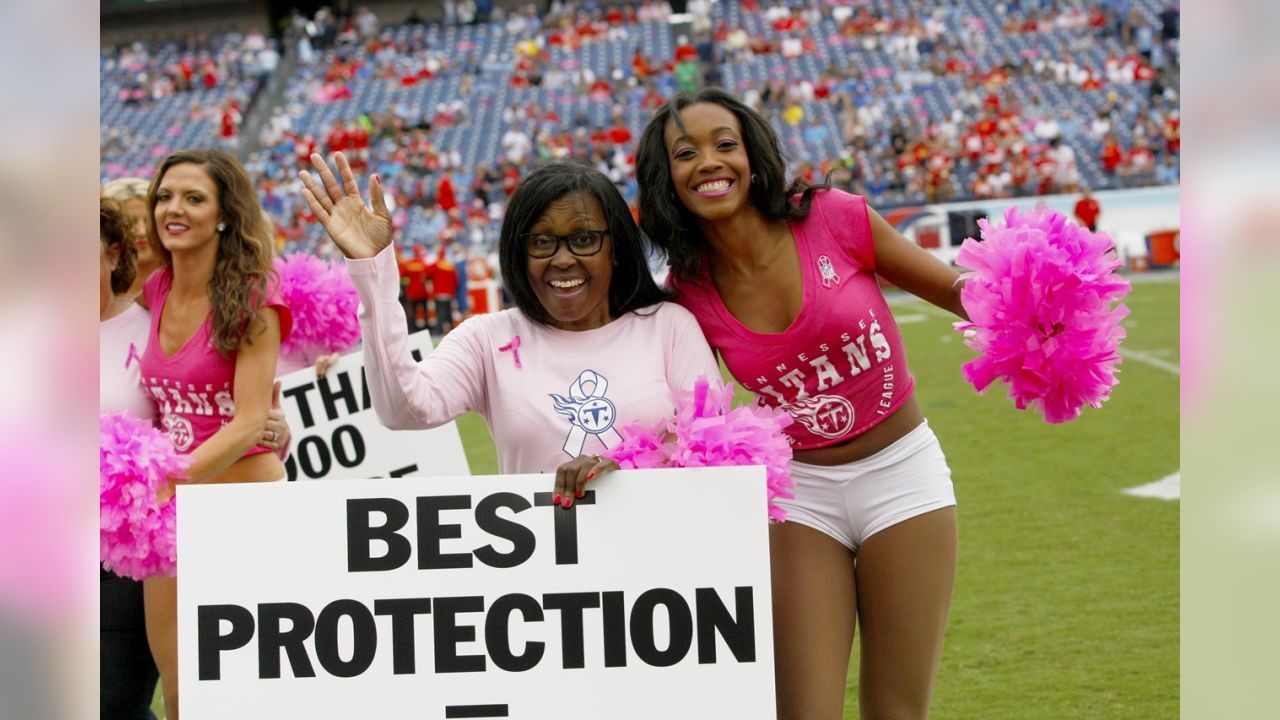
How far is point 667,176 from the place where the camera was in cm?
255

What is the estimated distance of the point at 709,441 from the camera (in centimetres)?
216

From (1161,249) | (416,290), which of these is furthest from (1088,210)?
(416,290)

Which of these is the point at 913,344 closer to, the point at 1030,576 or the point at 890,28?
the point at 1030,576

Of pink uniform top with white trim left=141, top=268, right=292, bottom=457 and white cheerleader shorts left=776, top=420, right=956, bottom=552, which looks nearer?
white cheerleader shorts left=776, top=420, right=956, bottom=552

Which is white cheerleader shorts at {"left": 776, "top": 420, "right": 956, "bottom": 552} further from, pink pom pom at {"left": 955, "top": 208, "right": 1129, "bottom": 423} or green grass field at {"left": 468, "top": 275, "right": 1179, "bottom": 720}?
green grass field at {"left": 468, "top": 275, "right": 1179, "bottom": 720}

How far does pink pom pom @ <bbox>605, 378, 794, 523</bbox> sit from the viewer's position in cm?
217

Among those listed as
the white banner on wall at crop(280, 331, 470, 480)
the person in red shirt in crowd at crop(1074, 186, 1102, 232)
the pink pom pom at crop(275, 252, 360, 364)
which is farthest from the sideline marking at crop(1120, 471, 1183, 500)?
the person in red shirt in crowd at crop(1074, 186, 1102, 232)

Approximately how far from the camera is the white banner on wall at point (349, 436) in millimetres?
4195

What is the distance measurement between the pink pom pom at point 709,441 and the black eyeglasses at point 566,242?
311mm

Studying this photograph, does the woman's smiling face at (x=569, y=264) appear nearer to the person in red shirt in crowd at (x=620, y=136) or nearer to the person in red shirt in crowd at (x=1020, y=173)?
the person in red shirt in crowd at (x=1020, y=173)

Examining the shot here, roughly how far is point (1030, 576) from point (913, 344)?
27.0 ft

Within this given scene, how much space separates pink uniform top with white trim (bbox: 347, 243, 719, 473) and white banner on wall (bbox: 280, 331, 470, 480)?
1.68 m

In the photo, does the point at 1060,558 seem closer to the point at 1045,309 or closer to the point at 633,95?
the point at 1045,309
